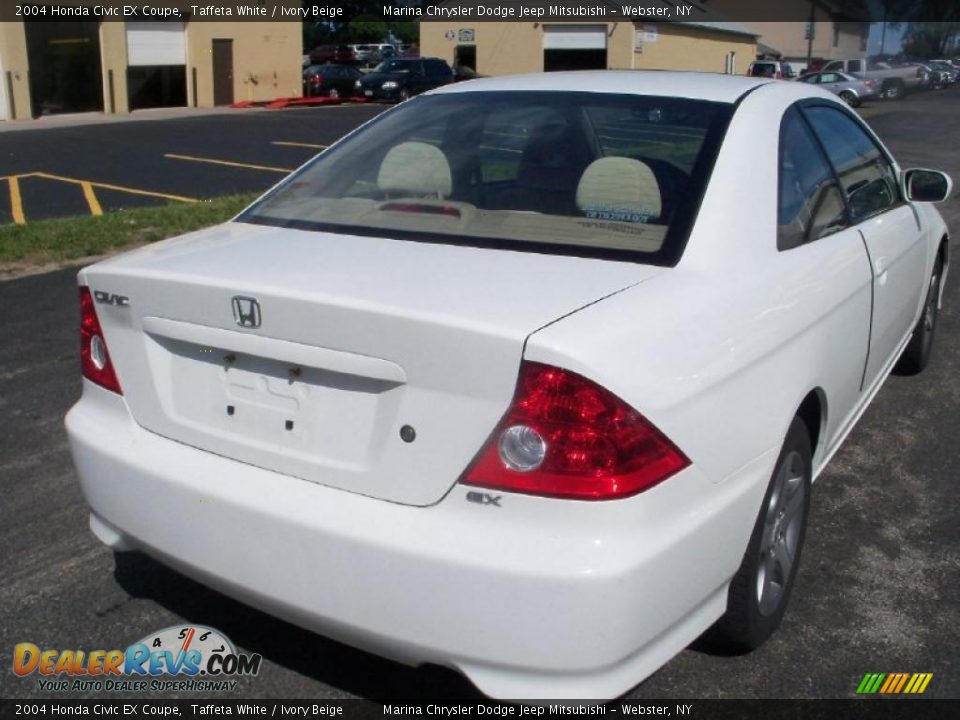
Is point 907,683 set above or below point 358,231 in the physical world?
below

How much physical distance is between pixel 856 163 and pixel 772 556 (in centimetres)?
188

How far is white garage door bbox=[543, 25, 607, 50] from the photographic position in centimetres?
4709

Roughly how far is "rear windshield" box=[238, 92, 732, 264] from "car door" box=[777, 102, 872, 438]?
334 mm

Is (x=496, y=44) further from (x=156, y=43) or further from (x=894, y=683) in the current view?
(x=894, y=683)

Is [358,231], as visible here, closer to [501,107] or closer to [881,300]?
[501,107]

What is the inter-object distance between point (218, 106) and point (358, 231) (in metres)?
31.9

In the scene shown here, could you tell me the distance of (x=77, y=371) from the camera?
18.7 ft

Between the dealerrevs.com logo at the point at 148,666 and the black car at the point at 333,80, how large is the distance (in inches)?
1349

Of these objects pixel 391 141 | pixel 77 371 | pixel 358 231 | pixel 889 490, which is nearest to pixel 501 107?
pixel 391 141

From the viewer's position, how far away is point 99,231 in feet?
31.7

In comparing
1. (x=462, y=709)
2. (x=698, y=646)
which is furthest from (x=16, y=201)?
(x=698, y=646)

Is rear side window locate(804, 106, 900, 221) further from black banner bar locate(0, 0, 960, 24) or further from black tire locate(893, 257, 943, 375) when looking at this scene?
black banner bar locate(0, 0, 960, 24)

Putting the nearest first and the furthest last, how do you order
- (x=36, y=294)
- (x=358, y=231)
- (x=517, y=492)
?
1. (x=517, y=492)
2. (x=358, y=231)
3. (x=36, y=294)

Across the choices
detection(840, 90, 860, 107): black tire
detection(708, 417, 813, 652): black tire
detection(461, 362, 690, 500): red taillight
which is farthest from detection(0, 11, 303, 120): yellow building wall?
detection(461, 362, 690, 500): red taillight
